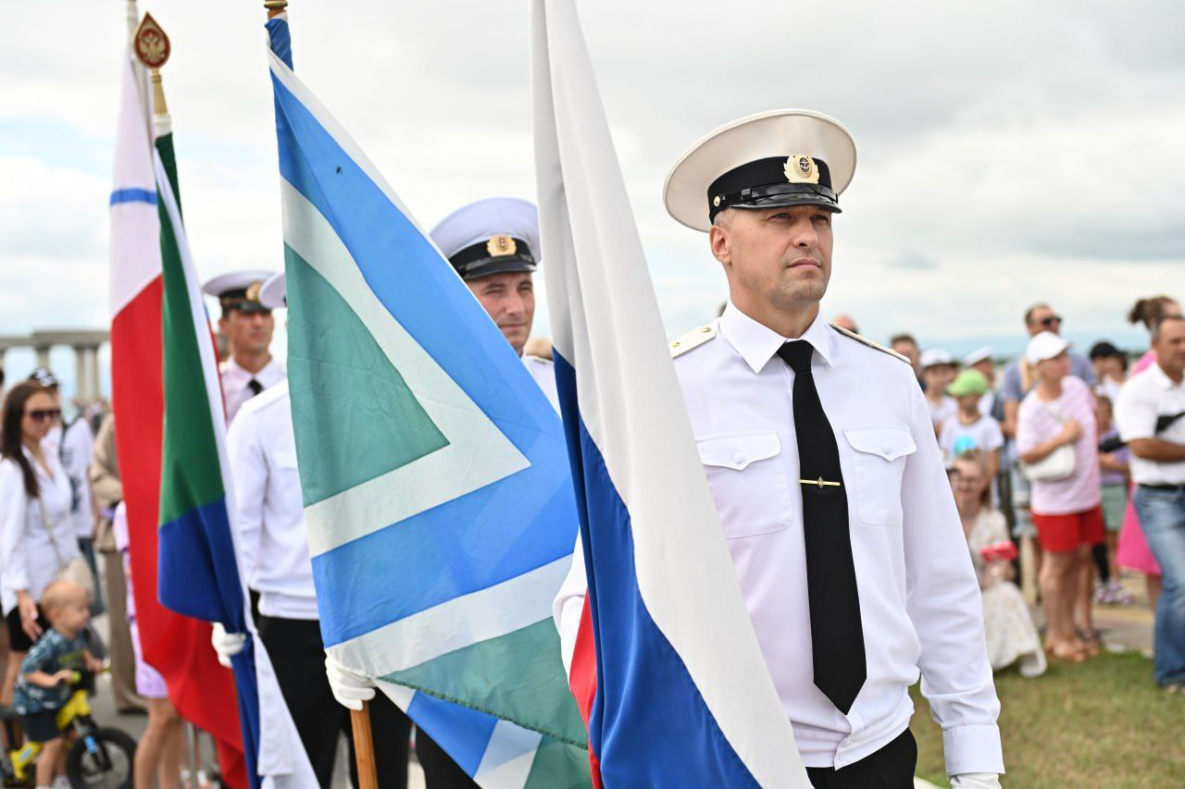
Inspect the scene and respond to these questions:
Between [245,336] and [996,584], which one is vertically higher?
[245,336]

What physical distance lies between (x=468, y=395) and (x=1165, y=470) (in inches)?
195

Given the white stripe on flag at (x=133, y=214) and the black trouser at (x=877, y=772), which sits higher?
the white stripe on flag at (x=133, y=214)

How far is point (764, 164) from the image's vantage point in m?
2.58

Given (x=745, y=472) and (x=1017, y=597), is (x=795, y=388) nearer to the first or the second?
(x=745, y=472)

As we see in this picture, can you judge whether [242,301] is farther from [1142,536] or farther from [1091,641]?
[1091,641]

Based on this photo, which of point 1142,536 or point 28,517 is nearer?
point 28,517

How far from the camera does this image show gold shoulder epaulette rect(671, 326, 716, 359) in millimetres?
2625

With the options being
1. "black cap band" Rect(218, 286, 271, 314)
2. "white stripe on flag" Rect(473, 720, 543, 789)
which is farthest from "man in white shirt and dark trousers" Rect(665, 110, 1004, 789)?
"black cap band" Rect(218, 286, 271, 314)

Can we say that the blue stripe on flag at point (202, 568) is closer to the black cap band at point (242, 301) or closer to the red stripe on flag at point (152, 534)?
the red stripe on flag at point (152, 534)

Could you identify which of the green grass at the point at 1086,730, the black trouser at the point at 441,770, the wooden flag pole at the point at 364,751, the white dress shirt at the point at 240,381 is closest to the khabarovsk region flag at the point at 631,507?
the wooden flag pole at the point at 364,751

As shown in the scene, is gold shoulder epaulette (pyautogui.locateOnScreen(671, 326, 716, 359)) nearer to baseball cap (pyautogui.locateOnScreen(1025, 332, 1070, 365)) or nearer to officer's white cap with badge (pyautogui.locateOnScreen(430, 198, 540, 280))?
officer's white cap with badge (pyautogui.locateOnScreen(430, 198, 540, 280))

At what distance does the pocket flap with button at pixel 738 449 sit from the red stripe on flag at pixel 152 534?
2623 millimetres

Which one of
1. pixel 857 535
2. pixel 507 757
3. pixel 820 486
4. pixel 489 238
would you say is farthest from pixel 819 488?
pixel 489 238

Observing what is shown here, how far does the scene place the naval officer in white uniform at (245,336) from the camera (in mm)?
5302
